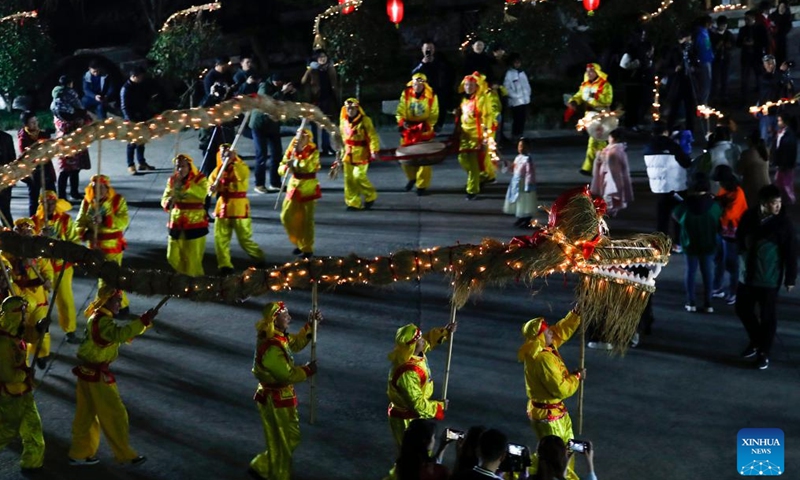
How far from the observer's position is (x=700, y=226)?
11914mm

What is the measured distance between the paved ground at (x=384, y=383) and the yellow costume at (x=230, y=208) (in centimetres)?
49

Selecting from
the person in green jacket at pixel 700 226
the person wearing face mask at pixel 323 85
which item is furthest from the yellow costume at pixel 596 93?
the person in green jacket at pixel 700 226

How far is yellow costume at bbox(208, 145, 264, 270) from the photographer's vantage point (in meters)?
13.5

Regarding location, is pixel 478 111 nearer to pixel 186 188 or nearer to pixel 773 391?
pixel 186 188

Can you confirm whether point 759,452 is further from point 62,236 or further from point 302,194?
point 62,236

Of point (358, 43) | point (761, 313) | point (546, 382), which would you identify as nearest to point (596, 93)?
point (358, 43)

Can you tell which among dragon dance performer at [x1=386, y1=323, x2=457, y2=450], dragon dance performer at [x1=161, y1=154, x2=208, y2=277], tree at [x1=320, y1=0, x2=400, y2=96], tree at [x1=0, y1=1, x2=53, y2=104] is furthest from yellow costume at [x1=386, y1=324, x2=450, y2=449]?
tree at [x1=0, y1=1, x2=53, y2=104]

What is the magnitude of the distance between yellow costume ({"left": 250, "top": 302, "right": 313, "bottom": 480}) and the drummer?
7.94 metres

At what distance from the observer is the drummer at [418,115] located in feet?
54.8

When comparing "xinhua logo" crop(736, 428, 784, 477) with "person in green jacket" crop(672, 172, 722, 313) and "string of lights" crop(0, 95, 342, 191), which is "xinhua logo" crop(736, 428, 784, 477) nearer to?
"person in green jacket" crop(672, 172, 722, 313)

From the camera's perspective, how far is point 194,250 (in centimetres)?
1322

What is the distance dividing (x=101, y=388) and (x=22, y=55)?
15.6 metres

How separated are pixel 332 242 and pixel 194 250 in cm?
224

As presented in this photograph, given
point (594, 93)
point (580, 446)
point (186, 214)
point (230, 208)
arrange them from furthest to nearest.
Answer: point (594, 93)
point (230, 208)
point (186, 214)
point (580, 446)
